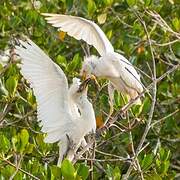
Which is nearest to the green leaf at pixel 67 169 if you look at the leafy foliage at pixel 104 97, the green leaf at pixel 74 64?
the leafy foliage at pixel 104 97

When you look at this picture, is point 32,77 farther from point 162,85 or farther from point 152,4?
point 152,4

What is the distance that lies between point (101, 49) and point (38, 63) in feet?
2.13

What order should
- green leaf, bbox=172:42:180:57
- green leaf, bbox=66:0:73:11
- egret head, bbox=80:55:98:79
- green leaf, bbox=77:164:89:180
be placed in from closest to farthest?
green leaf, bbox=77:164:89:180, egret head, bbox=80:55:98:79, green leaf, bbox=172:42:180:57, green leaf, bbox=66:0:73:11

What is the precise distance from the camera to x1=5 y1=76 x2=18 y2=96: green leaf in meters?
3.46

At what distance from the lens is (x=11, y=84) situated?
3475 millimetres

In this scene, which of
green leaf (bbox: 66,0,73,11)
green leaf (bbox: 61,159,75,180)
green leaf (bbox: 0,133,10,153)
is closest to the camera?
green leaf (bbox: 61,159,75,180)

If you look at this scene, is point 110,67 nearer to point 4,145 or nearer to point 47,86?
point 47,86

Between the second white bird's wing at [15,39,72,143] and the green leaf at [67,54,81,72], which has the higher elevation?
the second white bird's wing at [15,39,72,143]

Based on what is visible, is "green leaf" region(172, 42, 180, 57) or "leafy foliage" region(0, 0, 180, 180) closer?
"leafy foliage" region(0, 0, 180, 180)

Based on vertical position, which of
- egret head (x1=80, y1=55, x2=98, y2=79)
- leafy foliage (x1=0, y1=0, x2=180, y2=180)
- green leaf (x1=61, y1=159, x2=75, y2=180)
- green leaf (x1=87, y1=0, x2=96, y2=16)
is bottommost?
leafy foliage (x1=0, y1=0, x2=180, y2=180)

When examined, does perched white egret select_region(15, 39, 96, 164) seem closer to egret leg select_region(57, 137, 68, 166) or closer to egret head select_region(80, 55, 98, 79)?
egret leg select_region(57, 137, 68, 166)

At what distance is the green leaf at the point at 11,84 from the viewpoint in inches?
136

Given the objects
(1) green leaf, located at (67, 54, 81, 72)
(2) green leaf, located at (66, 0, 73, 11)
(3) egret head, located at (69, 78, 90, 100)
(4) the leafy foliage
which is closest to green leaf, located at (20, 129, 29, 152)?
(4) the leafy foliage

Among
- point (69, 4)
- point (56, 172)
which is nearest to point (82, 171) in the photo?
point (56, 172)
